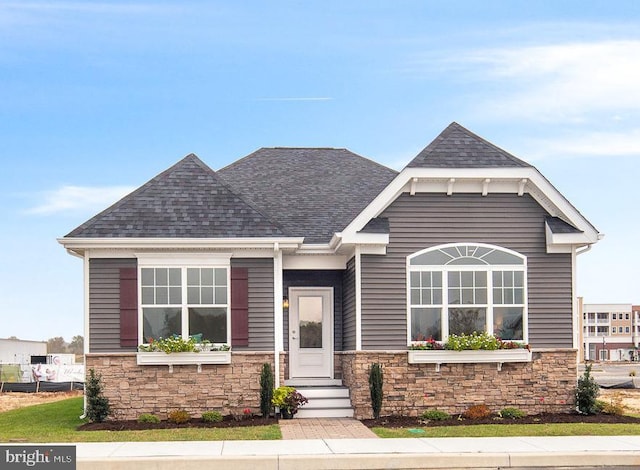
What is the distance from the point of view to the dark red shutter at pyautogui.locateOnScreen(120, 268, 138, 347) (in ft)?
59.0

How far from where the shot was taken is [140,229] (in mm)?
18188

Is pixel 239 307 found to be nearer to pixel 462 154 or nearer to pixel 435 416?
pixel 435 416

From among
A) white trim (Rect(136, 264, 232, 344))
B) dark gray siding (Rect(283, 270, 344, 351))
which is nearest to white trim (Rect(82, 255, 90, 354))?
white trim (Rect(136, 264, 232, 344))

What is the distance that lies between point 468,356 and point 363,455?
6280 mm

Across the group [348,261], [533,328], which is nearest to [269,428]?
[348,261]

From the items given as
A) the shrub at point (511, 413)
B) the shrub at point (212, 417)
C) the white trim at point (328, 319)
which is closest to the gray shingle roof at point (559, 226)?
the shrub at point (511, 413)

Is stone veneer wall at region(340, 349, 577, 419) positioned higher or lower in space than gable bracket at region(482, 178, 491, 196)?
lower

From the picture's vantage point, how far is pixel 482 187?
60.5ft

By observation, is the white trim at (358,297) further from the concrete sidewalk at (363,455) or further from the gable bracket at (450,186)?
the concrete sidewalk at (363,455)

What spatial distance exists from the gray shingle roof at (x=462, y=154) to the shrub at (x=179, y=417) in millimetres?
6980

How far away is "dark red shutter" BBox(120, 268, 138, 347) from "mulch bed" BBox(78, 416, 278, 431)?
172 cm

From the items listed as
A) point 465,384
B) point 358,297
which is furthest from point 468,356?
point 358,297

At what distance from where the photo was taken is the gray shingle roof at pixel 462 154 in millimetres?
18203

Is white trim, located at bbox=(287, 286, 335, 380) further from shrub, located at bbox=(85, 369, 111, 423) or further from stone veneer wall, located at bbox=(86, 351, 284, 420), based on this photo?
shrub, located at bbox=(85, 369, 111, 423)
